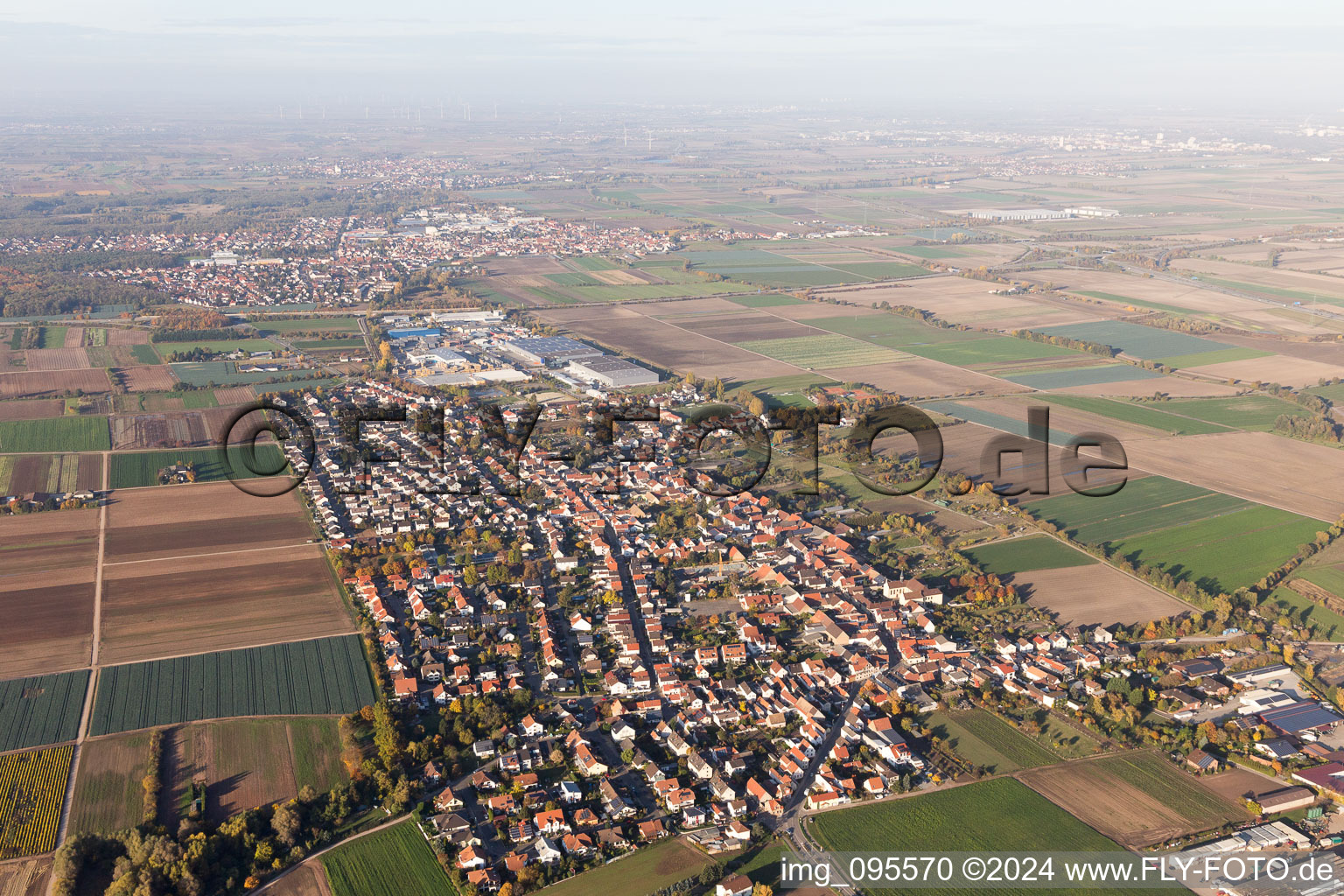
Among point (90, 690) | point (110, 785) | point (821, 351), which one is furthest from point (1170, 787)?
point (821, 351)

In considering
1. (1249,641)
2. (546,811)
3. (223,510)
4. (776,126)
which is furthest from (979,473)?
(776,126)

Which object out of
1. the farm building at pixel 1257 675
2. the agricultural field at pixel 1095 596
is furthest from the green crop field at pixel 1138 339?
the farm building at pixel 1257 675

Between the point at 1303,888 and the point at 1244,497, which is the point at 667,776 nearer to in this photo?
the point at 1303,888

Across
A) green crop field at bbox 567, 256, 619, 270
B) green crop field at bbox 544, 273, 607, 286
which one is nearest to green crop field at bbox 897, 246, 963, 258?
green crop field at bbox 567, 256, 619, 270

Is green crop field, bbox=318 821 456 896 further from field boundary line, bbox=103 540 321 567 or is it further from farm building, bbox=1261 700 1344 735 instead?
farm building, bbox=1261 700 1344 735

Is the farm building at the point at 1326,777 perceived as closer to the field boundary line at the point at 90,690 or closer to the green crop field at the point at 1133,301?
the field boundary line at the point at 90,690
